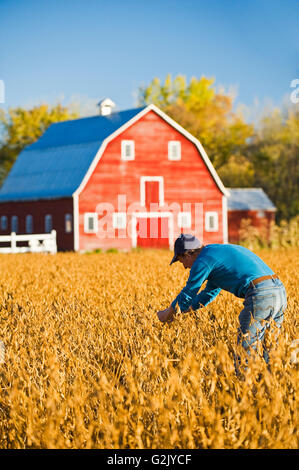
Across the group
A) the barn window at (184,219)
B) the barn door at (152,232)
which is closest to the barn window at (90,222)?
the barn door at (152,232)

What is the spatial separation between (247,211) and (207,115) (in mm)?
22865

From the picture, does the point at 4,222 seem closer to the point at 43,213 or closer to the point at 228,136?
the point at 43,213

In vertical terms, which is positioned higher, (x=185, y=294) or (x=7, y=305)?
(x=185, y=294)

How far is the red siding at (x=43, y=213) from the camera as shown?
3586cm

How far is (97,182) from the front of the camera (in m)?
36.0

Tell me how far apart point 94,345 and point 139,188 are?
30304mm

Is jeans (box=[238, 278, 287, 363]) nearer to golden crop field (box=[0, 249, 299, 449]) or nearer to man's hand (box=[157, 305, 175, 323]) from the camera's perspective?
golden crop field (box=[0, 249, 299, 449])

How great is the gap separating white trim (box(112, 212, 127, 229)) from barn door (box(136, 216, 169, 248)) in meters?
0.67

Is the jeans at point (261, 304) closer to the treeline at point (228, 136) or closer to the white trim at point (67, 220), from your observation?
the white trim at point (67, 220)

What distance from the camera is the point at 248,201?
1854 inches

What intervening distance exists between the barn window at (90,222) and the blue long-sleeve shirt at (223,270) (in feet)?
95.5

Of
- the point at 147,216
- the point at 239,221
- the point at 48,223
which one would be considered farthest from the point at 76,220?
the point at 239,221

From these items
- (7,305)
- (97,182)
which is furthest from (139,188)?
(7,305)
